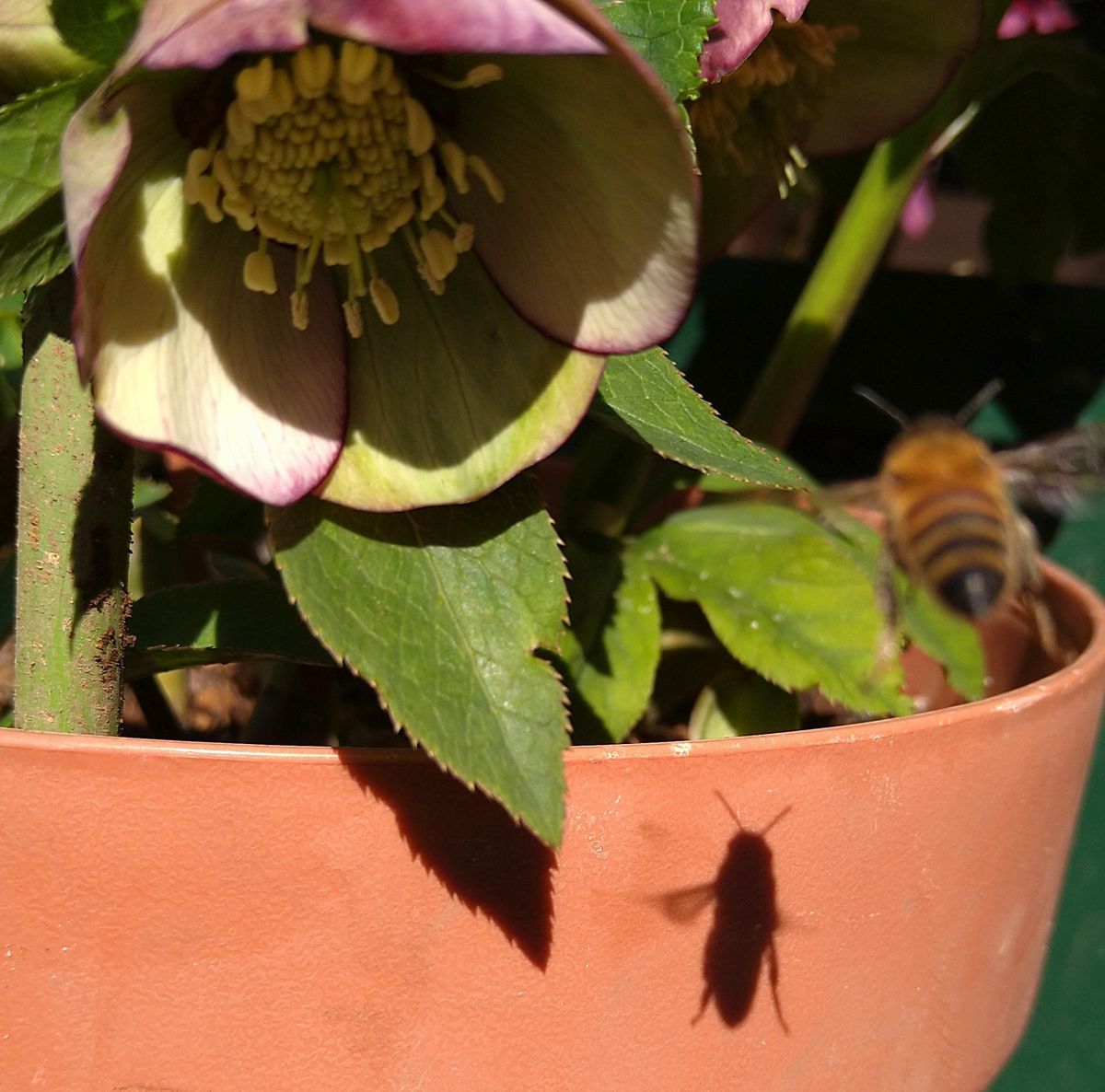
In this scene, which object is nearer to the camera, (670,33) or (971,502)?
(670,33)

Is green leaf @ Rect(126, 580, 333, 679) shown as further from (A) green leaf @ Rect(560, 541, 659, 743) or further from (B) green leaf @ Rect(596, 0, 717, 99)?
(B) green leaf @ Rect(596, 0, 717, 99)

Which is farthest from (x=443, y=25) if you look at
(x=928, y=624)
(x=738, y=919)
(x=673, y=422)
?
(x=928, y=624)

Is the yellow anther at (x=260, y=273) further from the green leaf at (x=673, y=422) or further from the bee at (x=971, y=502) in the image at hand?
the bee at (x=971, y=502)

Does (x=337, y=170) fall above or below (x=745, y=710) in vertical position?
above

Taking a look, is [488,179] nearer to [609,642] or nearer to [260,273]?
[260,273]

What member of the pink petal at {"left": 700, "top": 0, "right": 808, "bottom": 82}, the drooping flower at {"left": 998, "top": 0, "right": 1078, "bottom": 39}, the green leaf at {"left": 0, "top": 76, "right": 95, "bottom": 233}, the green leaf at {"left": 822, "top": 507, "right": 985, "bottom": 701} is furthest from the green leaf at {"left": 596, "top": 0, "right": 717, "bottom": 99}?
the drooping flower at {"left": 998, "top": 0, "right": 1078, "bottom": 39}

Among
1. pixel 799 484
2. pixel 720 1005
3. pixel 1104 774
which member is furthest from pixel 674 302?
pixel 1104 774
